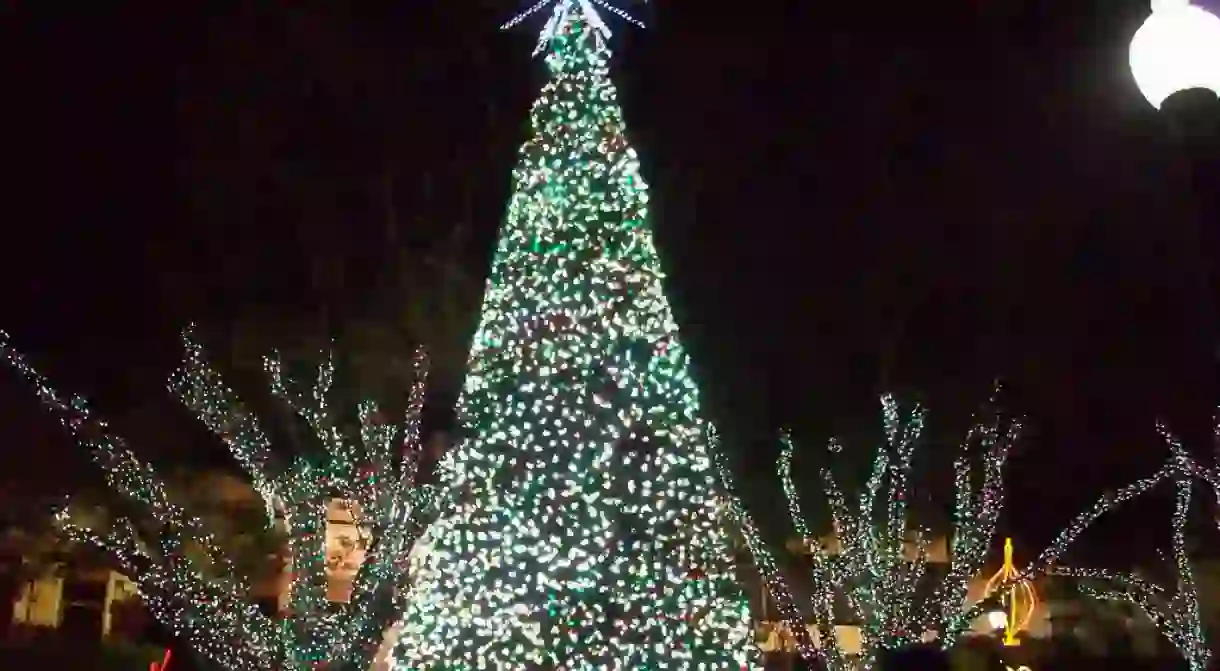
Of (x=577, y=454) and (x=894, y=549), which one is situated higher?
(x=577, y=454)

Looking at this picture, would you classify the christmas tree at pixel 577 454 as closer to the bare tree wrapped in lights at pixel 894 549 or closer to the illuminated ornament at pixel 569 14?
the illuminated ornament at pixel 569 14

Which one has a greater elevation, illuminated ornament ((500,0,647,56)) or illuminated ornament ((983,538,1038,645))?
illuminated ornament ((500,0,647,56))

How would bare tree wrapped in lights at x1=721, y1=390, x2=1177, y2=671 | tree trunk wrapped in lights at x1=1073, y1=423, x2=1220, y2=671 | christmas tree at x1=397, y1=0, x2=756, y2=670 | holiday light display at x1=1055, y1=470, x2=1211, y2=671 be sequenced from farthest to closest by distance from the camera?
holiday light display at x1=1055, y1=470, x2=1211, y2=671, tree trunk wrapped in lights at x1=1073, y1=423, x2=1220, y2=671, bare tree wrapped in lights at x1=721, y1=390, x2=1177, y2=671, christmas tree at x1=397, y1=0, x2=756, y2=670

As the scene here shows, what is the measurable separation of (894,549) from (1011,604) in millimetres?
5950

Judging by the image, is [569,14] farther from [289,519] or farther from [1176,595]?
[1176,595]

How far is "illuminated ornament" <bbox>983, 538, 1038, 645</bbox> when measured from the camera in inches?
722

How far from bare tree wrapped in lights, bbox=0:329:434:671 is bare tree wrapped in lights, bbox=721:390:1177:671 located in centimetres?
410

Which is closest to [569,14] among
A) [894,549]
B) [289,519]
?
[289,519]

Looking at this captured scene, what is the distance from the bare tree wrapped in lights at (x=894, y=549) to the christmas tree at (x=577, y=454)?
13.1 ft

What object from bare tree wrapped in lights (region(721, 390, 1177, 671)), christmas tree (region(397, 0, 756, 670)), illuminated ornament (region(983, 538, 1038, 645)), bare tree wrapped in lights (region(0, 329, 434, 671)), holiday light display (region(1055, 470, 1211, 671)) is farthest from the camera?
illuminated ornament (region(983, 538, 1038, 645))

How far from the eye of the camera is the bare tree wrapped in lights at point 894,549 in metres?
14.8

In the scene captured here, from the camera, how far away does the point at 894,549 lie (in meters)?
15.0

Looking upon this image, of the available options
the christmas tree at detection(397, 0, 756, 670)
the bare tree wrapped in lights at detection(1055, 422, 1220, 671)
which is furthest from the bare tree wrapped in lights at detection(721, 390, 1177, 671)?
the christmas tree at detection(397, 0, 756, 670)

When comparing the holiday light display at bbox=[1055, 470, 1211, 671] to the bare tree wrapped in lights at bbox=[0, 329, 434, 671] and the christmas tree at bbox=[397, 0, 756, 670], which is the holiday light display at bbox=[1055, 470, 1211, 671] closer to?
the christmas tree at bbox=[397, 0, 756, 670]
